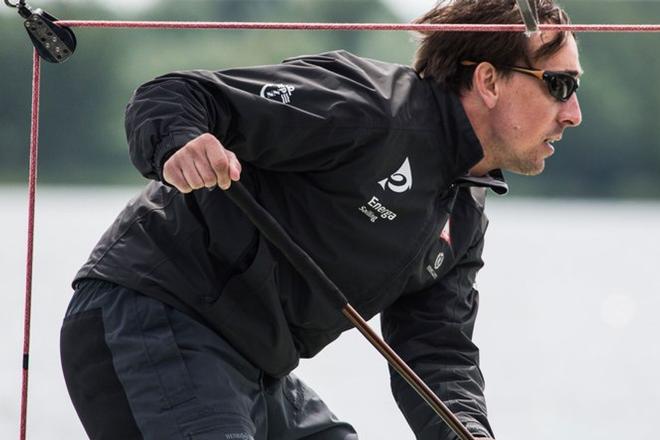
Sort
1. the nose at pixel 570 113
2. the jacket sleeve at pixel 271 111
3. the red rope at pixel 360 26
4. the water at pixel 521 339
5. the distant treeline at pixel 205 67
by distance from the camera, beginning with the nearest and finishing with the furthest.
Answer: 1. the jacket sleeve at pixel 271 111
2. the red rope at pixel 360 26
3. the nose at pixel 570 113
4. the water at pixel 521 339
5. the distant treeline at pixel 205 67

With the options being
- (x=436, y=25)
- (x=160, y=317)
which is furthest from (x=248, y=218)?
(x=436, y=25)

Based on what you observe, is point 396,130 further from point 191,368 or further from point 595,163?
point 595,163

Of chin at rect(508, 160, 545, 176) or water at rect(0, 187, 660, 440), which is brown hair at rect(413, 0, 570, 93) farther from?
water at rect(0, 187, 660, 440)

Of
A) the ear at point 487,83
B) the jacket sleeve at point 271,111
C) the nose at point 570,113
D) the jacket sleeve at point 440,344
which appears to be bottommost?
the jacket sleeve at point 440,344

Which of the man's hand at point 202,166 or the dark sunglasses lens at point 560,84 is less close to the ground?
the dark sunglasses lens at point 560,84

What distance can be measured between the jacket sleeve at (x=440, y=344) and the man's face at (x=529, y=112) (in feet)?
1.00

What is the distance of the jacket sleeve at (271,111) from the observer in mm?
2883

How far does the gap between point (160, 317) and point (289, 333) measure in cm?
35

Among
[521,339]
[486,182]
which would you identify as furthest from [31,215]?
[521,339]

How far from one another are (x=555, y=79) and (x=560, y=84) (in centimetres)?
2

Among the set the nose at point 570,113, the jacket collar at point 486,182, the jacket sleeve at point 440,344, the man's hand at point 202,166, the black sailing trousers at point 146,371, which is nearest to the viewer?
the man's hand at point 202,166

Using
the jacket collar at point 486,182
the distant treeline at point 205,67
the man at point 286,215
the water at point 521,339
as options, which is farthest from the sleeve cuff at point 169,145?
the distant treeline at point 205,67

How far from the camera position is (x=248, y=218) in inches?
121

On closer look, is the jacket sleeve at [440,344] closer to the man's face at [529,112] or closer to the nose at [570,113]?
the man's face at [529,112]
